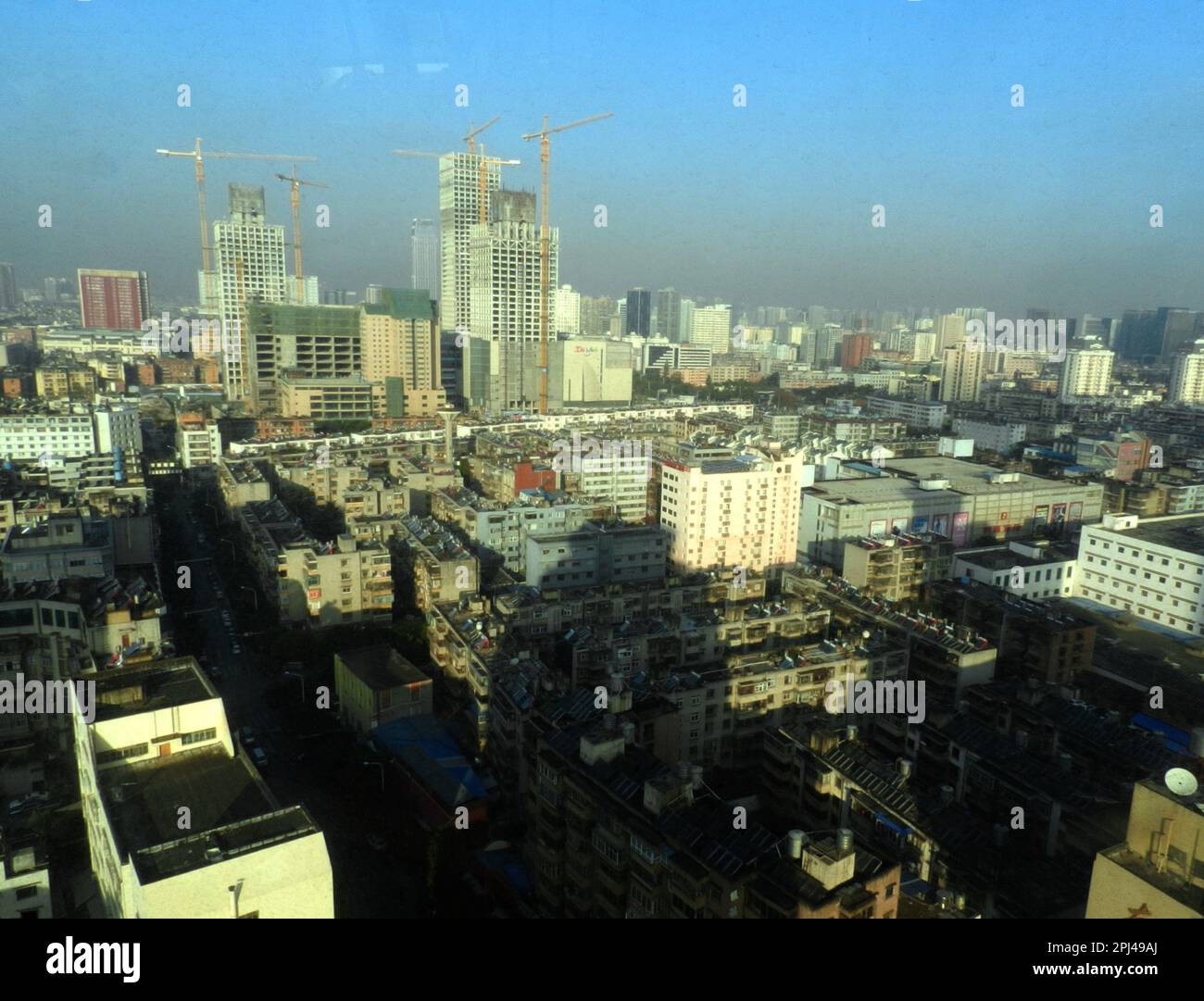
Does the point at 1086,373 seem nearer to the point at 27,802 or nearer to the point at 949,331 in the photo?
the point at 949,331

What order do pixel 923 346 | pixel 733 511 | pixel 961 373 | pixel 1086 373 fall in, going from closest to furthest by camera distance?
pixel 733 511 → pixel 1086 373 → pixel 961 373 → pixel 923 346

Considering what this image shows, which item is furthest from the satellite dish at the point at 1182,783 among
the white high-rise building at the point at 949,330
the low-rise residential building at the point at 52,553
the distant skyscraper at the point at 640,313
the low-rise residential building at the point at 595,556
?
the distant skyscraper at the point at 640,313

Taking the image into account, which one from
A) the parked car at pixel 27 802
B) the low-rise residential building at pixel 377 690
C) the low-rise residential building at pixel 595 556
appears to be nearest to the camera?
the parked car at pixel 27 802

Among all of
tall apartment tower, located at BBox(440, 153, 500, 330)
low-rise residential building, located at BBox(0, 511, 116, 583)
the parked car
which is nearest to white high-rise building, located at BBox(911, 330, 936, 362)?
tall apartment tower, located at BBox(440, 153, 500, 330)

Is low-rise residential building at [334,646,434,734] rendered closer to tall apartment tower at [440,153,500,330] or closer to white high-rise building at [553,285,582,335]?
tall apartment tower at [440,153,500,330]

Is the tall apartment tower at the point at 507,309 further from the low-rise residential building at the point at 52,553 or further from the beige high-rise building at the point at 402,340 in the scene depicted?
the low-rise residential building at the point at 52,553

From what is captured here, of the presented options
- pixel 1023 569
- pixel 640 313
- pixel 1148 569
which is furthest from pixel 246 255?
pixel 1148 569
